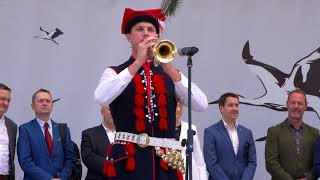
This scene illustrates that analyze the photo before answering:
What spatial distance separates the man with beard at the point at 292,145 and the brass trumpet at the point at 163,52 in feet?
8.73

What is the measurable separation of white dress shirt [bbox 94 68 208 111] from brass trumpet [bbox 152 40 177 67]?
158mm

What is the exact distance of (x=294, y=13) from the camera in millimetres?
6531

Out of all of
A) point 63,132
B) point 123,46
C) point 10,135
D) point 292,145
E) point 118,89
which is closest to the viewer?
point 118,89

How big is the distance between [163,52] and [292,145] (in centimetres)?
282

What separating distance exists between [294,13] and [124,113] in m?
3.71

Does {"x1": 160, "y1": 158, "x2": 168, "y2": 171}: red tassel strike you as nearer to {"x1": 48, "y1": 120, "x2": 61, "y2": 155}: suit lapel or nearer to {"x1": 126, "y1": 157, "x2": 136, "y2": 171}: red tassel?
{"x1": 126, "y1": 157, "x2": 136, "y2": 171}: red tassel

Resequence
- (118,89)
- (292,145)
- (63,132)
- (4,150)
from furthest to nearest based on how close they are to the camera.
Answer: (292,145) < (63,132) < (4,150) < (118,89)

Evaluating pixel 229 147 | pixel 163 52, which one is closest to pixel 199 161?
pixel 229 147

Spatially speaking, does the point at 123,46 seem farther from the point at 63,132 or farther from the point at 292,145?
the point at 292,145

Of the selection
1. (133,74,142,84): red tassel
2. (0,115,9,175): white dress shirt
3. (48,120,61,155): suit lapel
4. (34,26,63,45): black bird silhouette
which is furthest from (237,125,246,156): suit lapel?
(133,74,142,84): red tassel

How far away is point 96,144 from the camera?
552cm

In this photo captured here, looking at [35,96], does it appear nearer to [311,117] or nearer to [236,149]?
[236,149]

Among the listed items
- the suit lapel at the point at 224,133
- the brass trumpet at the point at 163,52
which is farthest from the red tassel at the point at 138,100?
the suit lapel at the point at 224,133

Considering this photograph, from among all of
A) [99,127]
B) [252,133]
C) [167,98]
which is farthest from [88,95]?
[167,98]
